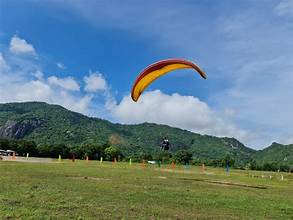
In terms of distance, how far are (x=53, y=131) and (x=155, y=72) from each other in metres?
175

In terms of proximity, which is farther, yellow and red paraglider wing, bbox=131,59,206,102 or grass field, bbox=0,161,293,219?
yellow and red paraglider wing, bbox=131,59,206,102

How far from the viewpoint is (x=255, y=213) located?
1614 cm

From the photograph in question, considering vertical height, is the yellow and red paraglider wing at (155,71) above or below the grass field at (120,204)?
above

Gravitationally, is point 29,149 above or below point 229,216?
above

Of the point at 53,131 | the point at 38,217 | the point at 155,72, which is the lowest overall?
the point at 38,217

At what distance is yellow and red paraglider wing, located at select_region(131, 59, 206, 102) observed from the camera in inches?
610

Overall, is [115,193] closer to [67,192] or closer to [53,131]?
[67,192]

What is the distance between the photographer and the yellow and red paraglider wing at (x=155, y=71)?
15.5 meters

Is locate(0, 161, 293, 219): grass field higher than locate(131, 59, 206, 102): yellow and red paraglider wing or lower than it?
lower

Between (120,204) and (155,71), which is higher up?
(155,71)

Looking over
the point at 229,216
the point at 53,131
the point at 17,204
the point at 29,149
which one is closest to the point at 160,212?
the point at 229,216

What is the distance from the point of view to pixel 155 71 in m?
16.2

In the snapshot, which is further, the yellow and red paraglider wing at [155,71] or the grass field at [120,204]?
the yellow and red paraglider wing at [155,71]

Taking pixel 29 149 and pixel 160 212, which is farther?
pixel 29 149
